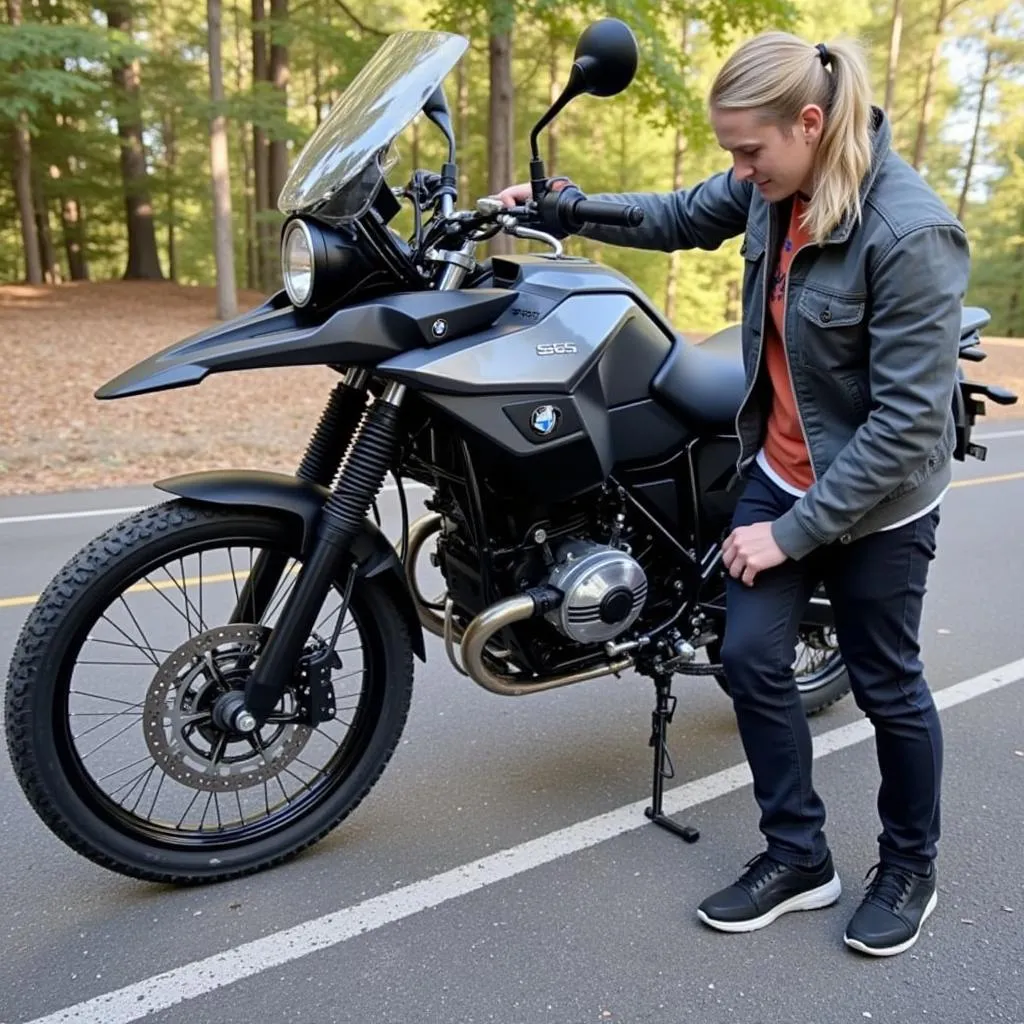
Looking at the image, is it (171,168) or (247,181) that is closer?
(171,168)

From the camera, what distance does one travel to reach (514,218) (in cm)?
245

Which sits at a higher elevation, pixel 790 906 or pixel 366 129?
pixel 366 129

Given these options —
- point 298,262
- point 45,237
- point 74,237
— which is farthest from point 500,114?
point 74,237

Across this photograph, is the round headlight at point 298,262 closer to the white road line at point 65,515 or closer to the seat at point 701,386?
the seat at point 701,386

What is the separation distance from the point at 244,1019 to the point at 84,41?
16.3 m

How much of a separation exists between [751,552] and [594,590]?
436mm

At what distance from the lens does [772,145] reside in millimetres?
1984

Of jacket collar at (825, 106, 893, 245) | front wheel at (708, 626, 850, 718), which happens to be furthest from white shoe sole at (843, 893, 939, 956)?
jacket collar at (825, 106, 893, 245)

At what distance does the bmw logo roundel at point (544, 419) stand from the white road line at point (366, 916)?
1.18 metres

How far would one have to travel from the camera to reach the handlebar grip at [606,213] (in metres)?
2.31

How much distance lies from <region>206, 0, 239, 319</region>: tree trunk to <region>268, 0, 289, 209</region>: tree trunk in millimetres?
1044

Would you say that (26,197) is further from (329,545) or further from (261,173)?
(329,545)

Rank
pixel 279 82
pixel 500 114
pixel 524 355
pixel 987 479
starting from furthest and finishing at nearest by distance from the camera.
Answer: pixel 279 82
pixel 500 114
pixel 987 479
pixel 524 355

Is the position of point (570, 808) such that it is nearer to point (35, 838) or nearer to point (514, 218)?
point (35, 838)
